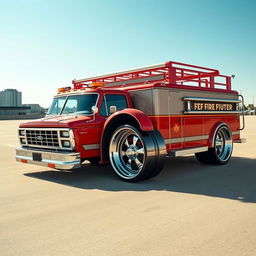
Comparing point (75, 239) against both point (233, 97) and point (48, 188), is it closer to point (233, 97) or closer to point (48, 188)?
point (48, 188)

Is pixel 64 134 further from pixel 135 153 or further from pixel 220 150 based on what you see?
pixel 220 150

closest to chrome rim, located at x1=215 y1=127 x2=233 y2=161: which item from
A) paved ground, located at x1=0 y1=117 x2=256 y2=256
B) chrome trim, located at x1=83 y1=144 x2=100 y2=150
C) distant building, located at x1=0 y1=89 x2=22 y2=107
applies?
paved ground, located at x1=0 y1=117 x2=256 y2=256

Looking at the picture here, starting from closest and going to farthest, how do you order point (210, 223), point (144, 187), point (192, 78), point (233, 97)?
point (210, 223)
point (144, 187)
point (192, 78)
point (233, 97)

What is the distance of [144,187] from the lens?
5633 mm

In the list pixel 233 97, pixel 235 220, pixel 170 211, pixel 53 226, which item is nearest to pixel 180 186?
pixel 170 211

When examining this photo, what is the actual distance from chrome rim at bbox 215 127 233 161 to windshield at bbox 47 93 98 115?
11.6 feet

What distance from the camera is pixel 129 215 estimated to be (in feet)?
13.4

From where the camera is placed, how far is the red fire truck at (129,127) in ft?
20.1

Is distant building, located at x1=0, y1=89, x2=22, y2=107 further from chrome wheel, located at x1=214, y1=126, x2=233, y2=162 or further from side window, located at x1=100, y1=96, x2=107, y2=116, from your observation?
side window, located at x1=100, y1=96, x2=107, y2=116

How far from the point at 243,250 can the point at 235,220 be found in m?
0.85

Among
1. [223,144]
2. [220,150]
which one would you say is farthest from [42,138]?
[223,144]

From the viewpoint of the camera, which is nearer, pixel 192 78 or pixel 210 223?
pixel 210 223

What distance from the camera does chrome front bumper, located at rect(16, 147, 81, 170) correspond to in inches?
237

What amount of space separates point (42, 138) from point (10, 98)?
149075 mm
